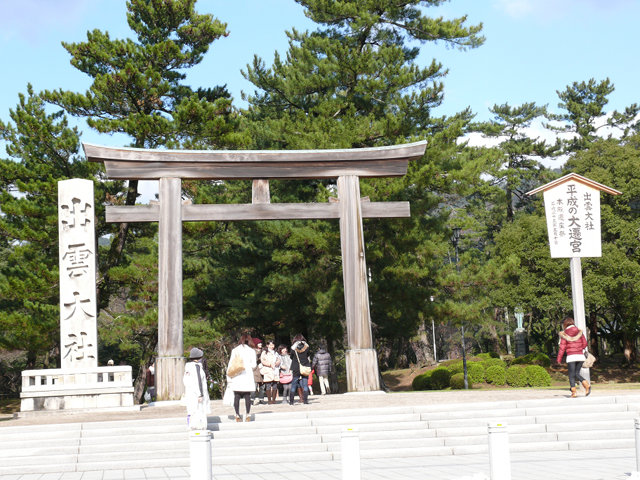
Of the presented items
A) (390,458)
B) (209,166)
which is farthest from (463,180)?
(390,458)

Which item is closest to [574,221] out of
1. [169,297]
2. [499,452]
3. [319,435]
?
[319,435]

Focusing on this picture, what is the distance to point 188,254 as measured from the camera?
98.2ft

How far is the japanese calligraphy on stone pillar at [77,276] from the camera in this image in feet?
53.4

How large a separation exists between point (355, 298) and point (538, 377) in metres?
13.4

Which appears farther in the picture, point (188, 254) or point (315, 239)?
point (188, 254)

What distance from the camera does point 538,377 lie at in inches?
1105

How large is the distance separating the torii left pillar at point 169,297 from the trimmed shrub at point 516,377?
16.3m

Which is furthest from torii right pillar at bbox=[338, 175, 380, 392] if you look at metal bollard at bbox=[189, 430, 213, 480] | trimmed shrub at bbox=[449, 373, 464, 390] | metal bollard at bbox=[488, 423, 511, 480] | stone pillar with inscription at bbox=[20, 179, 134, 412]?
trimmed shrub at bbox=[449, 373, 464, 390]

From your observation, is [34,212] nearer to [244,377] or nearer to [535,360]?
[244,377]

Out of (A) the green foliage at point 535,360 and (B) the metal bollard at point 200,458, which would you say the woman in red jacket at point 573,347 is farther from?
(A) the green foliage at point 535,360

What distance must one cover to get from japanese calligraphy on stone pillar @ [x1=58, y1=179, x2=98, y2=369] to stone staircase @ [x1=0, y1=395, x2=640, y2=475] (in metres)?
4.08

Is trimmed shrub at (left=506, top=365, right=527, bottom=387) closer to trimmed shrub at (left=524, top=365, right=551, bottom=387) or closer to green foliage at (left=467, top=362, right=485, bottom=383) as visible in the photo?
trimmed shrub at (left=524, top=365, right=551, bottom=387)

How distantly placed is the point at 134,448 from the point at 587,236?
10976 mm

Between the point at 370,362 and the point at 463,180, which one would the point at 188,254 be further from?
the point at 370,362
